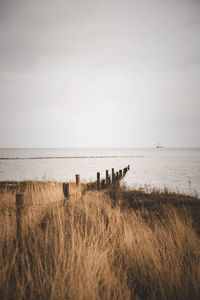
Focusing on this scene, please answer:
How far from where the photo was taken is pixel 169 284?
2.03m

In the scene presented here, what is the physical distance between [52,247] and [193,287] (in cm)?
193

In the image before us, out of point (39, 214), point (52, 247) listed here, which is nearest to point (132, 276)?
point (52, 247)

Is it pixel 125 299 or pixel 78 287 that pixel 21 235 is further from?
pixel 125 299

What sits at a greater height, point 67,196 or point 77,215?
point 67,196

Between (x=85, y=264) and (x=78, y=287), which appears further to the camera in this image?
(x=85, y=264)

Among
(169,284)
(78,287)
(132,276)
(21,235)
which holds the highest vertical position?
(21,235)

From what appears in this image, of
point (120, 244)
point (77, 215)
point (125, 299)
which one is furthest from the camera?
point (77, 215)

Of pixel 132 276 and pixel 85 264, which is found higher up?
pixel 85 264

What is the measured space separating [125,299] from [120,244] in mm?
936

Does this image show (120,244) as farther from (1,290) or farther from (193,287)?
(1,290)

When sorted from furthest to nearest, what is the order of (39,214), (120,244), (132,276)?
(39,214) → (120,244) → (132,276)

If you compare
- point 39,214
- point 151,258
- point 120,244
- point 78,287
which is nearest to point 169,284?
point 151,258

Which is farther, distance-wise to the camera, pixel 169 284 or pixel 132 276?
pixel 132 276

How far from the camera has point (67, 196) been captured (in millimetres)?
4320
